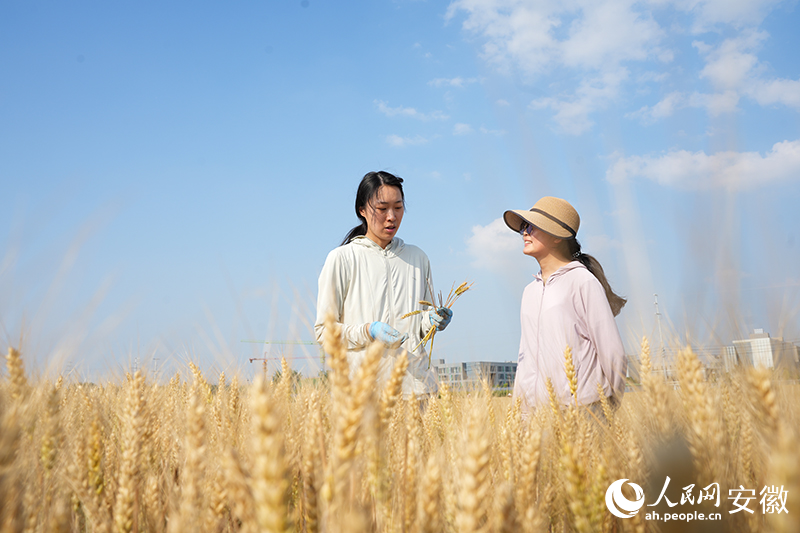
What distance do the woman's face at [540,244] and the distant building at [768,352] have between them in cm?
138

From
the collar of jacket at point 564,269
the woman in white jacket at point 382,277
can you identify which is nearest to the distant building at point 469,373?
the woman in white jacket at point 382,277

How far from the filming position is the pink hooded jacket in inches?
102

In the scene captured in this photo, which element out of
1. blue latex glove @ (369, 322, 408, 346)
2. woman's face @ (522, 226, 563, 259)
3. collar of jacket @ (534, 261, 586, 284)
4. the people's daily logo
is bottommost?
the people's daily logo

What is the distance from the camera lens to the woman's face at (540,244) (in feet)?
10.3

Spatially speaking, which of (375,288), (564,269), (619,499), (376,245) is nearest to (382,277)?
(375,288)

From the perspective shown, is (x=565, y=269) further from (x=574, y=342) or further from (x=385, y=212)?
(x=385, y=212)

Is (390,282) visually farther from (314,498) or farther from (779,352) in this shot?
(314,498)

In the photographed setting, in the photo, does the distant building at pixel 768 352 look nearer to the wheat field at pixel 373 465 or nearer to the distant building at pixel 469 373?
the wheat field at pixel 373 465

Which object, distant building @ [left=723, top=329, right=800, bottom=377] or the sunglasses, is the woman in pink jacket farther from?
distant building @ [left=723, top=329, right=800, bottom=377]

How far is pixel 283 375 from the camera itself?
2395 mm

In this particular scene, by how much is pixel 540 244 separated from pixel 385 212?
120 centimetres

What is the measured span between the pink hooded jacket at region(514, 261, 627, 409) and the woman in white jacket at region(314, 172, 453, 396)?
2.28 feet

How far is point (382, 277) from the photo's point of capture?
357cm

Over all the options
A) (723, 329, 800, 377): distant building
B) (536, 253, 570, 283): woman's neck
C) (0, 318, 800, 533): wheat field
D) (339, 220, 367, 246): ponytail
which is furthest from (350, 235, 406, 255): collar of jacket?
(723, 329, 800, 377): distant building
